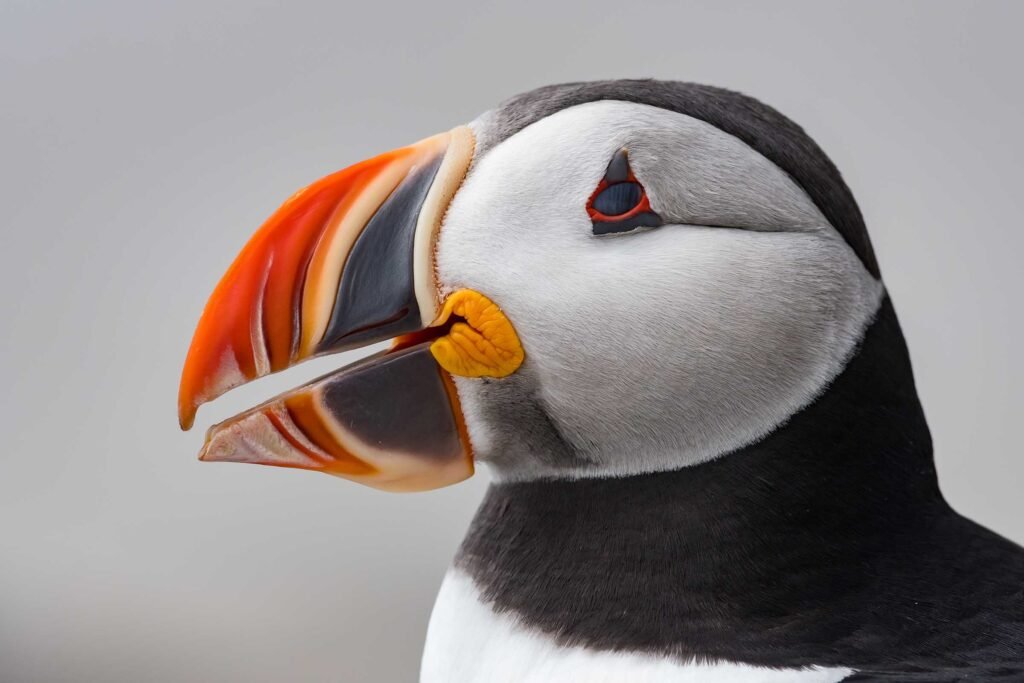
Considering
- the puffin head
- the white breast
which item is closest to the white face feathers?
the puffin head

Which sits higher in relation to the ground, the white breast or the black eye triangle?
the black eye triangle

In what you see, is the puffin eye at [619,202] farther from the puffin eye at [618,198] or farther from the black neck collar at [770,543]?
the black neck collar at [770,543]

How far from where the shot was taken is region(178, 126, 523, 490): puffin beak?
2.71 ft

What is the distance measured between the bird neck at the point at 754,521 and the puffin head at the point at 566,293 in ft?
0.07

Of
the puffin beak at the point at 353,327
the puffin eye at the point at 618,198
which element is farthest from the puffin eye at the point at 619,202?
the puffin beak at the point at 353,327

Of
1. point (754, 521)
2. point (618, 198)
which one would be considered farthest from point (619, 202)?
point (754, 521)

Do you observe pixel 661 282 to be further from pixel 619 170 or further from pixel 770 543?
pixel 770 543

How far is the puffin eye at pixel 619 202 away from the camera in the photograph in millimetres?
813

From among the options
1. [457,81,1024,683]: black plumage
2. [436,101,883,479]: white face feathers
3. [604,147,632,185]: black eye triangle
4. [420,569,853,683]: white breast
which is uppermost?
[604,147,632,185]: black eye triangle

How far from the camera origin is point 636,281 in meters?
0.80

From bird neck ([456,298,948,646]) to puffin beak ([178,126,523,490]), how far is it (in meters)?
0.14

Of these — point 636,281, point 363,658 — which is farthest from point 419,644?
point 636,281

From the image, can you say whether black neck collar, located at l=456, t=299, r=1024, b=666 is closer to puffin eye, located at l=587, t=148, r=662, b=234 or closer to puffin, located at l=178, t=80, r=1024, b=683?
puffin, located at l=178, t=80, r=1024, b=683

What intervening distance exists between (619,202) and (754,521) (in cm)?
26
